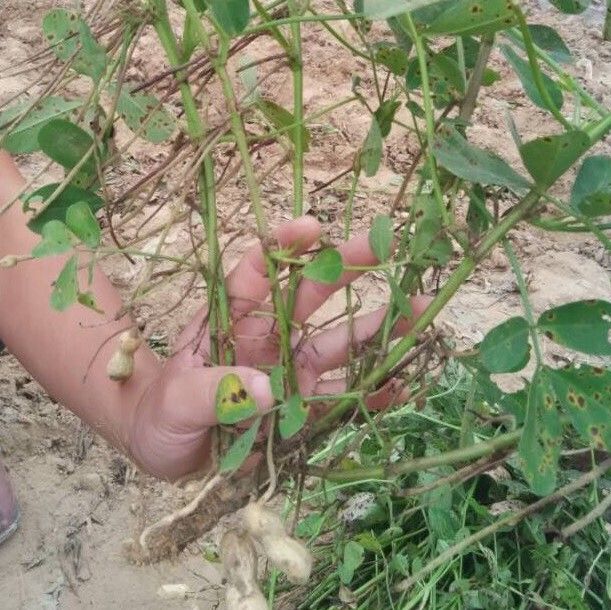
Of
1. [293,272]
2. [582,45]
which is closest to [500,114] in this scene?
[582,45]

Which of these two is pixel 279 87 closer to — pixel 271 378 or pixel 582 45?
pixel 582 45

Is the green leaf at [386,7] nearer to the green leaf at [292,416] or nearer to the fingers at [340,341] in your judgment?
the green leaf at [292,416]

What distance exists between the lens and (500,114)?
2760mm

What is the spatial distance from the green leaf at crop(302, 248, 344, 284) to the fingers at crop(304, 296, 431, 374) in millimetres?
232

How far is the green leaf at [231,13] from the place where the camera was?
2.30 ft

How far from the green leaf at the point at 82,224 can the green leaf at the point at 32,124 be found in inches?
5.8

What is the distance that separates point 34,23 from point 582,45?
169 cm

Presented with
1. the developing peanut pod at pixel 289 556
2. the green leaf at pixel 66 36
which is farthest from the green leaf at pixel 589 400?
the green leaf at pixel 66 36

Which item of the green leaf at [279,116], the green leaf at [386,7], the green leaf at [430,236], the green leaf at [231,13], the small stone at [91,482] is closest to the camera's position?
the green leaf at [386,7]

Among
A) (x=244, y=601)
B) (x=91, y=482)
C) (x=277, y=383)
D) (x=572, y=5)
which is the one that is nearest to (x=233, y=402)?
(x=277, y=383)

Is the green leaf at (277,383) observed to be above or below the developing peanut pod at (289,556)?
above

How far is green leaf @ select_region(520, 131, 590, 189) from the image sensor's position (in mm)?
654

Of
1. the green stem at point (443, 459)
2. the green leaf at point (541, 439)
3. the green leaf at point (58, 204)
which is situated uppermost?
the green leaf at point (58, 204)

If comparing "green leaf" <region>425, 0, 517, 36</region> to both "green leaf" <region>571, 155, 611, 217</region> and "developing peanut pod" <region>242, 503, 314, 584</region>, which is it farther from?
"developing peanut pod" <region>242, 503, 314, 584</region>
